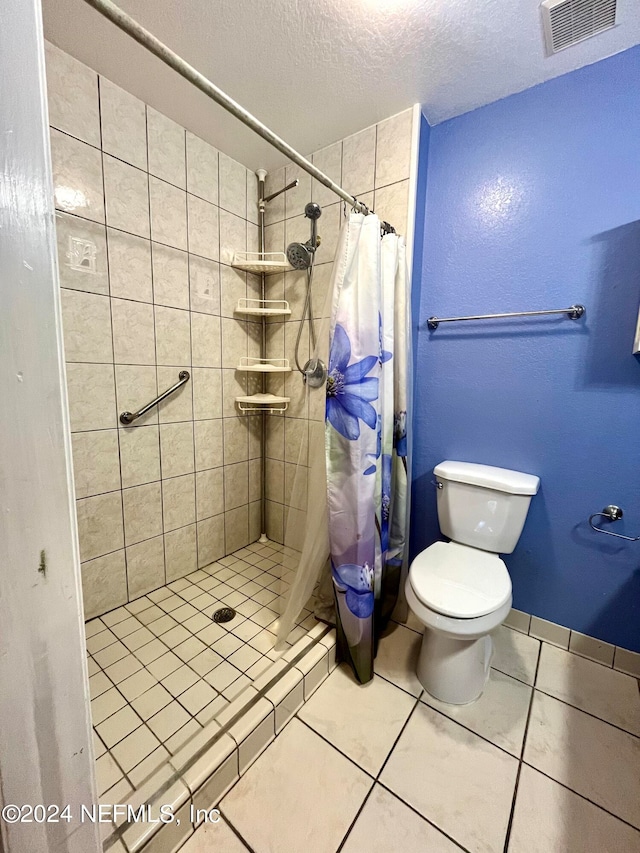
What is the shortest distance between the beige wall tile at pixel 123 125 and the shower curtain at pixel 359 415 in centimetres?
102

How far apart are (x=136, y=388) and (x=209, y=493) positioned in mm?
688

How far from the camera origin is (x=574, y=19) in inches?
42.7

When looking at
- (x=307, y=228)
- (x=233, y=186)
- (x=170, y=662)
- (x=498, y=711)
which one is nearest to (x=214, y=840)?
(x=170, y=662)

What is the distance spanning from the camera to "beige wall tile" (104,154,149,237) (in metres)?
1.42

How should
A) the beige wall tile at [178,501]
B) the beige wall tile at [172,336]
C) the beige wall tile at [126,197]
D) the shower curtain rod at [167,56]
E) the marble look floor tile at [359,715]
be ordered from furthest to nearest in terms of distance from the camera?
the beige wall tile at [178,501] < the beige wall tile at [172,336] < the beige wall tile at [126,197] < the marble look floor tile at [359,715] < the shower curtain rod at [167,56]

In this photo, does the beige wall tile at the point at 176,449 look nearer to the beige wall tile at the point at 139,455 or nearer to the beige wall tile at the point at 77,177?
the beige wall tile at the point at 139,455

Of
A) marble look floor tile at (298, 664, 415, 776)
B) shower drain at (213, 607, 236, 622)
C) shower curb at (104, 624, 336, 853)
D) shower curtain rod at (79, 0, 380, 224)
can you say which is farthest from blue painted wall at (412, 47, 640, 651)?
shower drain at (213, 607, 236, 622)

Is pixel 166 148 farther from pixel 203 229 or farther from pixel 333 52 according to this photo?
pixel 333 52

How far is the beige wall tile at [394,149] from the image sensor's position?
1.47 metres

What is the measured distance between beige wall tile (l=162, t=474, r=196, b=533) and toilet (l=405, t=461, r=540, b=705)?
3.86 ft

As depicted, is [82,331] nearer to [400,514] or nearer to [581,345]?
[400,514]

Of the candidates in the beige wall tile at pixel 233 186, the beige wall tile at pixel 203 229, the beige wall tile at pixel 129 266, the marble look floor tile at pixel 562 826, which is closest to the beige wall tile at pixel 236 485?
the beige wall tile at pixel 129 266

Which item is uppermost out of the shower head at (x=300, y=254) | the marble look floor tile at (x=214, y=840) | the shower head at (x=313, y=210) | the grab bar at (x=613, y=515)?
the shower head at (x=313, y=210)

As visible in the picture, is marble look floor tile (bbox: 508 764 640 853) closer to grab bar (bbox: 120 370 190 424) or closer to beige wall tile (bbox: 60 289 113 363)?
grab bar (bbox: 120 370 190 424)
